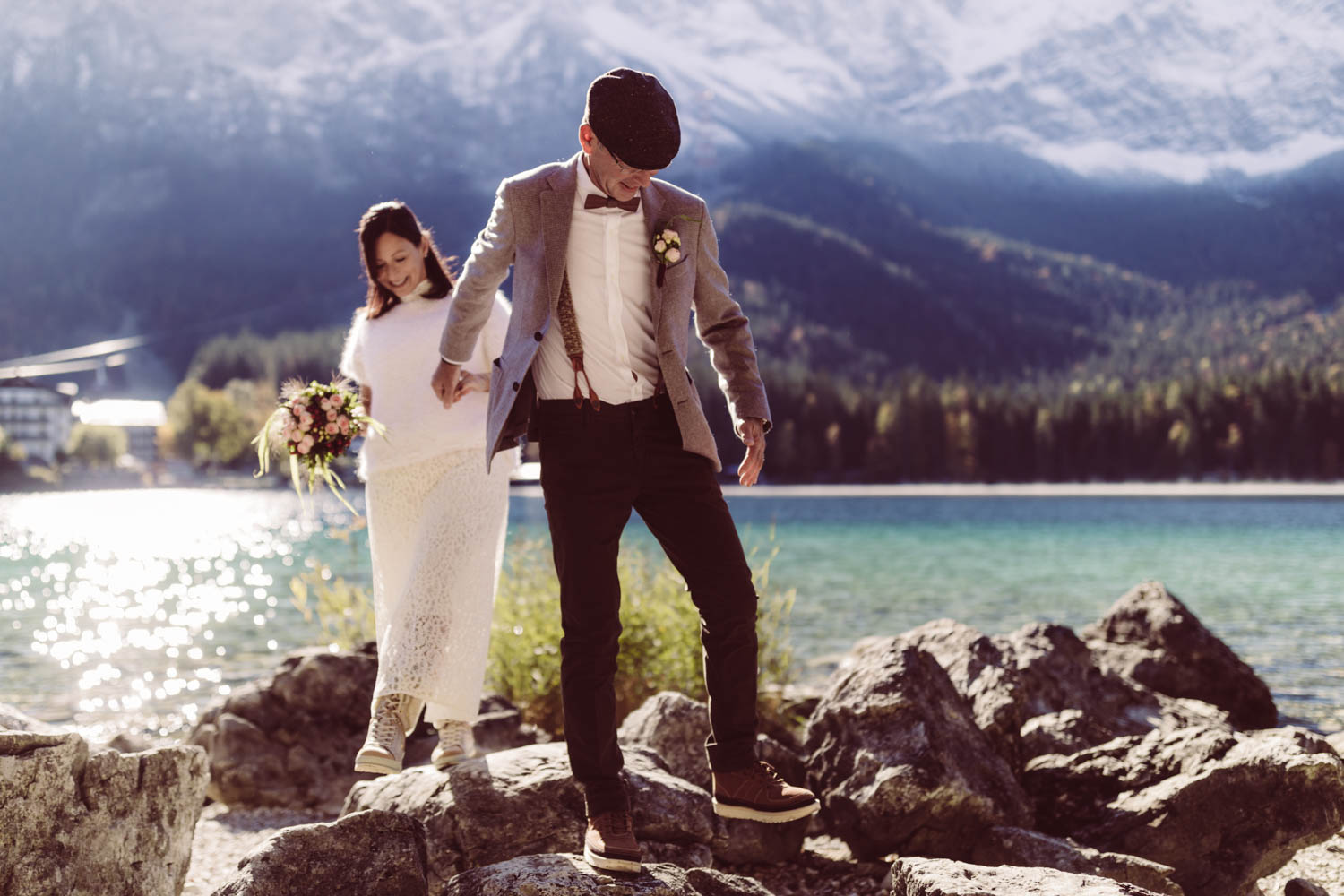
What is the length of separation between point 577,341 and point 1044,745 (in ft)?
11.8

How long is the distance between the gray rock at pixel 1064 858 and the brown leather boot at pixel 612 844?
5.11 feet

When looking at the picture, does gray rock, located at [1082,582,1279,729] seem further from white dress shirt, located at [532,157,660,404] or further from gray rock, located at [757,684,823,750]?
white dress shirt, located at [532,157,660,404]

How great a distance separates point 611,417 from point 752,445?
1.86ft

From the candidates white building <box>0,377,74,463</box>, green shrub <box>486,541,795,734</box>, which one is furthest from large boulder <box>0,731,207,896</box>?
white building <box>0,377,74,463</box>

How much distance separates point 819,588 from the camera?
25000 millimetres

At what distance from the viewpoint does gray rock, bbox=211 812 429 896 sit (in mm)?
3832

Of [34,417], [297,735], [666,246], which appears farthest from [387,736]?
[34,417]

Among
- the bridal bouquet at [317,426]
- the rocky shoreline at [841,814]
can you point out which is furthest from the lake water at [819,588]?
the rocky shoreline at [841,814]

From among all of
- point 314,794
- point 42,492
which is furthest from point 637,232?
point 42,492

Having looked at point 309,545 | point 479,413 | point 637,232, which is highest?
point 637,232

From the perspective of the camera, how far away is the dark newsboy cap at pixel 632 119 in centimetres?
376

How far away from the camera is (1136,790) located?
16.9 ft

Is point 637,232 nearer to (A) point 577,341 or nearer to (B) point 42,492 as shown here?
(A) point 577,341

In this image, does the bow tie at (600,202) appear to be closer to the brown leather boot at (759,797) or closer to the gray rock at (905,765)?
the brown leather boot at (759,797)
